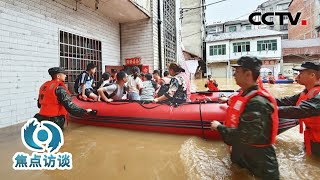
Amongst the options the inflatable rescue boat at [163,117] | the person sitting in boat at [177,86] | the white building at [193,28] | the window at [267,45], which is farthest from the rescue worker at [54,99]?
the window at [267,45]

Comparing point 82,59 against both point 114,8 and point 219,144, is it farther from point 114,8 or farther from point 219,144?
point 219,144

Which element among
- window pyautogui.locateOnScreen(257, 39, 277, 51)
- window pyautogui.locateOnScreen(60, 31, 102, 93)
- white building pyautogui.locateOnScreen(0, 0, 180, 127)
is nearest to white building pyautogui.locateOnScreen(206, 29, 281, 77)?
window pyautogui.locateOnScreen(257, 39, 277, 51)

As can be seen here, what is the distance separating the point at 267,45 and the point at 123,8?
25.1 m

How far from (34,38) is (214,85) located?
22.3 feet

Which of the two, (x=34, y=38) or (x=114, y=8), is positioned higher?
(x=114, y=8)

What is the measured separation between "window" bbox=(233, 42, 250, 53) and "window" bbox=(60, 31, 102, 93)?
2485cm

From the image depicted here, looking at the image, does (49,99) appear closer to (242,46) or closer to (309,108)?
(309,108)

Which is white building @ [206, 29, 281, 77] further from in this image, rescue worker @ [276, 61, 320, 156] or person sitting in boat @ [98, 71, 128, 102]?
rescue worker @ [276, 61, 320, 156]

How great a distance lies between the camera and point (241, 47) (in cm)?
2883

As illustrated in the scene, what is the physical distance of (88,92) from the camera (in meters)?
5.47

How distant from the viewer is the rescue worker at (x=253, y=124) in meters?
1.71

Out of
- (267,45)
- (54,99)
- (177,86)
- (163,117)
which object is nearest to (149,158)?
(163,117)

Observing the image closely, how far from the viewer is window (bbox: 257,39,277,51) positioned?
2730cm

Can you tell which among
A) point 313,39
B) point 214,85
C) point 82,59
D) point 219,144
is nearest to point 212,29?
point 313,39
